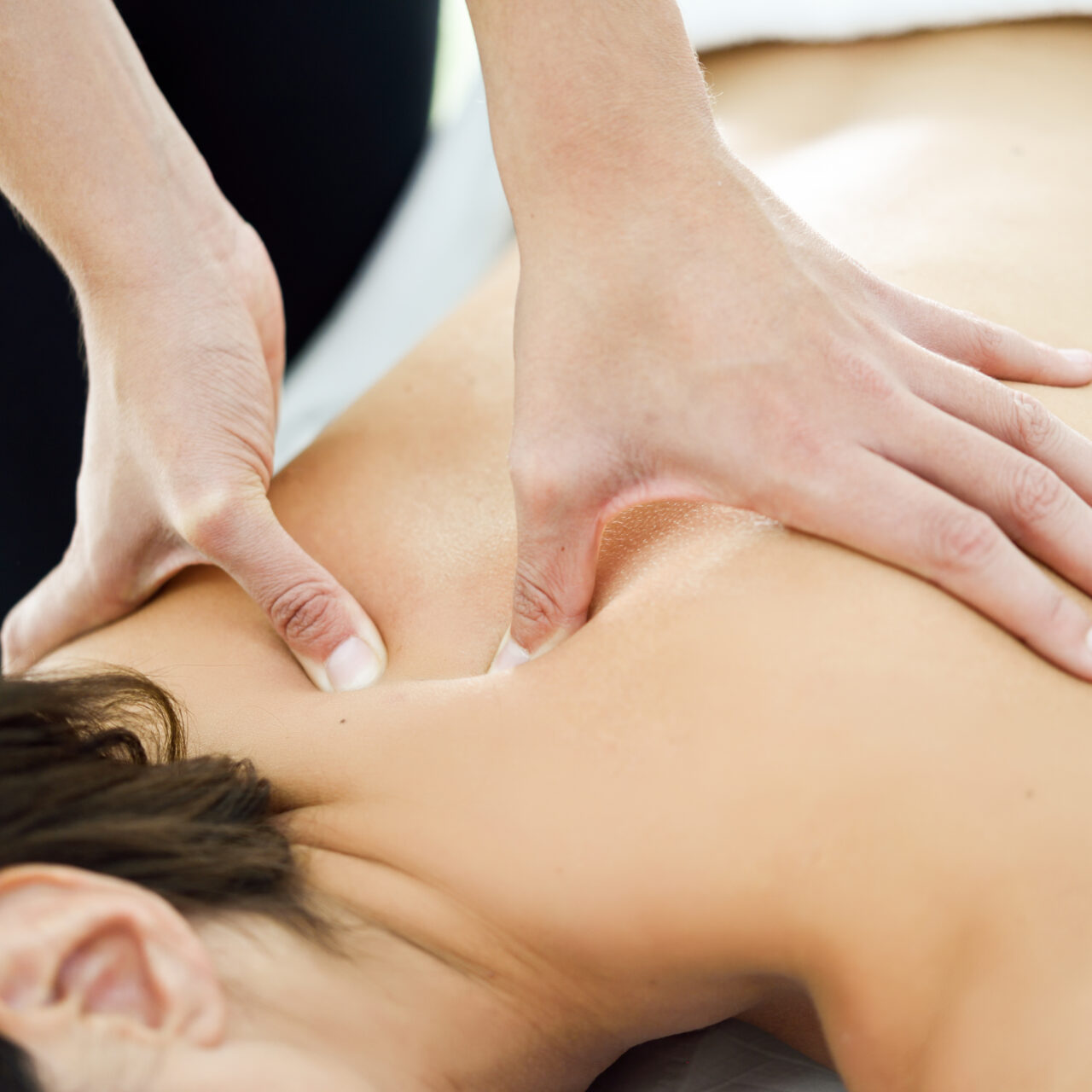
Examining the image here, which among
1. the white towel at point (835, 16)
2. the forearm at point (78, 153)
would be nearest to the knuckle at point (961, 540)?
the forearm at point (78, 153)

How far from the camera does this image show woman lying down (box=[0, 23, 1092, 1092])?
0.65m

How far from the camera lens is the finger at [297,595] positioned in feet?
2.90

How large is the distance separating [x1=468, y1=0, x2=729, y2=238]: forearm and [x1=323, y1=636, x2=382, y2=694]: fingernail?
335mm

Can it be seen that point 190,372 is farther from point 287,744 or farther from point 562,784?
point 562,784

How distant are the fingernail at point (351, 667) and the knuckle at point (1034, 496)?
0.47m

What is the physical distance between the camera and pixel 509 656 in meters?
0.82

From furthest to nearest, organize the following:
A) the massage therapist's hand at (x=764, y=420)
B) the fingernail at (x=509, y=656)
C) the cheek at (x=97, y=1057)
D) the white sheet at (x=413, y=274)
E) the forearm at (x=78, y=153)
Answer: the white sheet at (x=413, y=274) → the forearm at (x=78, y=153) → the fingernail at (x=509, y=656) → the massage therapist's hand at (x=764, y=420) → the cheek at (x=97, y=1057)

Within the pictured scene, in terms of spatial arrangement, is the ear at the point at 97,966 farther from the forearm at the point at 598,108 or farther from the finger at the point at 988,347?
the finger at the point at 988,347

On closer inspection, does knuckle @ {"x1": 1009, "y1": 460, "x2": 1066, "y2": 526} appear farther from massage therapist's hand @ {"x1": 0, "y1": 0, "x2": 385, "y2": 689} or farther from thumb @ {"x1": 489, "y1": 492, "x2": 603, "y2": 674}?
massage therapist's hand @ {"x1": 0, "y1": 0, "x2": 385, "y2": 689}

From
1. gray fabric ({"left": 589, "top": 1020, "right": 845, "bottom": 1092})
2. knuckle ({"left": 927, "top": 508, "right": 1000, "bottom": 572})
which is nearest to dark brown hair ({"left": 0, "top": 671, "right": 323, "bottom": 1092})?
gray fabric ({"left": 589, "top": 1020, "right": 845, "bottom": 1092})

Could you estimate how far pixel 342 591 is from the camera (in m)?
0.91

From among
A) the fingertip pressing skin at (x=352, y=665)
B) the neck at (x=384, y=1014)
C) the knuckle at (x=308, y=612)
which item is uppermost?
the knuckle at (x=308, y=612)

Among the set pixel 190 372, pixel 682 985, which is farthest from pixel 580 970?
pixel 190 372

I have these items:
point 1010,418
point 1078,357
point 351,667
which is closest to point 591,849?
point 351,667
